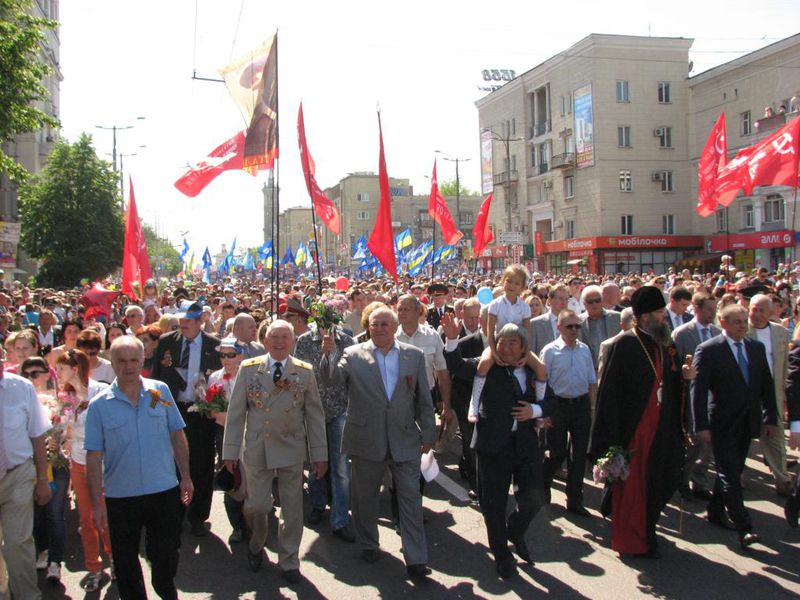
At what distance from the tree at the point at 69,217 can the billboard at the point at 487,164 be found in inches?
1279

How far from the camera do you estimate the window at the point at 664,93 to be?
161 ft

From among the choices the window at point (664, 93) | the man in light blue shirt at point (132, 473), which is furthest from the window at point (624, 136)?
the man in light blue shirt at point (132, 473)

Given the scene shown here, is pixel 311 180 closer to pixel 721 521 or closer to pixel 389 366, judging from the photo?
pixel 389 366

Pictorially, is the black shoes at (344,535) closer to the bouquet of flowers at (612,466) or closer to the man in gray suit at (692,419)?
the bouquet of flowers at (612,466)

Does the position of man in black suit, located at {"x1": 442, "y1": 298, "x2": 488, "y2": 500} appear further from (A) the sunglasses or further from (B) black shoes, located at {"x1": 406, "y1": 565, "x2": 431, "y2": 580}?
(A) the sunglasses

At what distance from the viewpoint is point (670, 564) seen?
568cm

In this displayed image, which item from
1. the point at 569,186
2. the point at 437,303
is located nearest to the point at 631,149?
the point at 569,186

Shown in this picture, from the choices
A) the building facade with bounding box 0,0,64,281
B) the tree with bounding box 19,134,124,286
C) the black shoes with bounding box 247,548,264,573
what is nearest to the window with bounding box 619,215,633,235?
the tree with bounding box 19,134,124,286

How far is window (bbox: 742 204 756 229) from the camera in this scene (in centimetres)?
4259

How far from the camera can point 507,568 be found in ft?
18.2

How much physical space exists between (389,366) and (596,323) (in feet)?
11.3

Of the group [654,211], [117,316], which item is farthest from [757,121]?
[117,316]

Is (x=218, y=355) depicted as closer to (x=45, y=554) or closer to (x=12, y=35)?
(x=45, y=554)

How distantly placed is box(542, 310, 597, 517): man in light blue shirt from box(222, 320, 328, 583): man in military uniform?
2.48 m
